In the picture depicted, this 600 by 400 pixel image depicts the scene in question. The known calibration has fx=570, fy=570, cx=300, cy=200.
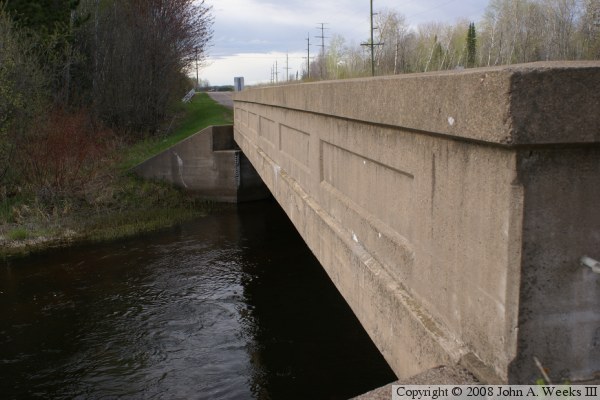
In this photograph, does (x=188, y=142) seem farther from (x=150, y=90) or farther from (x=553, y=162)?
(x=553, y=162)

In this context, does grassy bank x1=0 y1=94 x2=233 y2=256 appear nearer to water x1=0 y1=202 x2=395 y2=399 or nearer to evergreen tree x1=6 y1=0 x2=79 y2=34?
water x1=0 y1=202 x2=395 y2=399

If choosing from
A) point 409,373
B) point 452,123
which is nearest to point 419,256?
point 409,373

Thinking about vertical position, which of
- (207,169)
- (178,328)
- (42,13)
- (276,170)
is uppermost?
(42,13)

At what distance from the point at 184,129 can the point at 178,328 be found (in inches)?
804

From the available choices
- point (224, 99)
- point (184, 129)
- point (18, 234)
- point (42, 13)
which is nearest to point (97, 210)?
point (18, 234)

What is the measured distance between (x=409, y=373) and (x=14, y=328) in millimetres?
8658

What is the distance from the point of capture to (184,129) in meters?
28.9

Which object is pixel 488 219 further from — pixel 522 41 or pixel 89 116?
pixel 89 116

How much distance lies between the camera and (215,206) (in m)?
21.0

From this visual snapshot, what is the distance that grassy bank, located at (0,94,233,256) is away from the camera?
1561 centimetres

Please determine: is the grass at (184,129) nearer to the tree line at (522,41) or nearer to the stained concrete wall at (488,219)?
the tree line at (522,41)

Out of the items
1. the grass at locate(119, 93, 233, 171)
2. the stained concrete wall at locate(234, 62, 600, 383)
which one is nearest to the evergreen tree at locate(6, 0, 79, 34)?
the grass at locate(119, 93, 233, 171)

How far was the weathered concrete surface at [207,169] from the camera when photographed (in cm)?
2161

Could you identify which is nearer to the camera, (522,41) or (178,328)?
(178,328)
